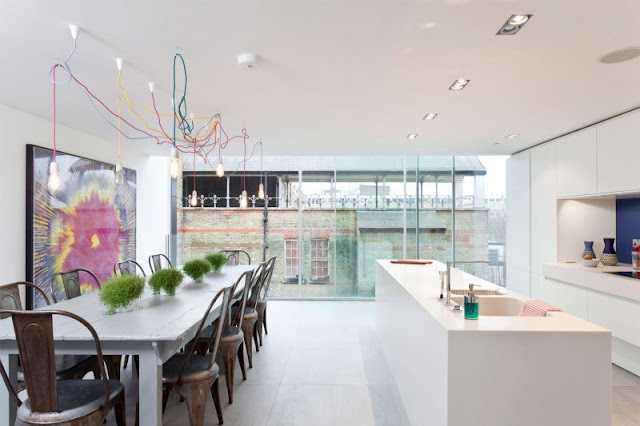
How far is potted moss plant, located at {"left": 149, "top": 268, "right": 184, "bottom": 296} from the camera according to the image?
126 inches

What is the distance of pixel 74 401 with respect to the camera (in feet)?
6.42

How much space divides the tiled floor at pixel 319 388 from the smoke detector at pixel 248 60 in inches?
95.6

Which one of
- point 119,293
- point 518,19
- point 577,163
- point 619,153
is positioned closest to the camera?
point 518,19

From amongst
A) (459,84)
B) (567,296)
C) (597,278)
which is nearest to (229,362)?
(459,84)

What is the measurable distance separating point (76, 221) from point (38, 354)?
3.02 m

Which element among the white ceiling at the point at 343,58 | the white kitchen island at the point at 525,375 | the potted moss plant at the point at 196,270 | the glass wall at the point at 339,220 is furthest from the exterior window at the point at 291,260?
the white kitchen island at the point at 525,375

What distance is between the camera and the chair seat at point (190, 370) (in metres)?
2.29

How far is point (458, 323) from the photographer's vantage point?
1.85m

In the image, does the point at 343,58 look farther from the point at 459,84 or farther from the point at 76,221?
the point at 76,221

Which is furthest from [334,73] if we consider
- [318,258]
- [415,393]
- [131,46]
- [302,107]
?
[318,258]

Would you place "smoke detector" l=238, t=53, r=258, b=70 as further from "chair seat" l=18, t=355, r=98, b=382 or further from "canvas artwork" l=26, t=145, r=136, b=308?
"canvas artwork" l=26, t=145, r=136, b=308

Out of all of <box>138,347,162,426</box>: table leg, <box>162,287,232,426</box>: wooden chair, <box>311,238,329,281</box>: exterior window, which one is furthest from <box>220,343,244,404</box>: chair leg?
<box>311,238,329,281</box>: exterior window

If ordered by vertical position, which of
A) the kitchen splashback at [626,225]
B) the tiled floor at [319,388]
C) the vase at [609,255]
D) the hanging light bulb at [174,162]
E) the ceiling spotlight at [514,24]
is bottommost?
the tiled floor at [319,388]

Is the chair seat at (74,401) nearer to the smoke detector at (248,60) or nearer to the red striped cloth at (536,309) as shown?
the smoke detector at (248,60)
